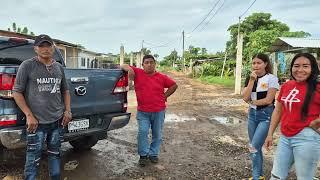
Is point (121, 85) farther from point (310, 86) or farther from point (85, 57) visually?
point (85, 57)

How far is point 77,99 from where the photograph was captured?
5227mm

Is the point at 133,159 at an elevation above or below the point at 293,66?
below

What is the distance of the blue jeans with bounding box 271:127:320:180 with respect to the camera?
3377mm

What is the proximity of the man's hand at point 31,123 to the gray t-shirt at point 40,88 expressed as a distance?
0.20ft

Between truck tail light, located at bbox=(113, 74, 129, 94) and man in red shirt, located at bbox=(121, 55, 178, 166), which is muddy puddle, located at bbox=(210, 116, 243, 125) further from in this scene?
truck tail light, located at bbox=(113, 74, 129, 94)

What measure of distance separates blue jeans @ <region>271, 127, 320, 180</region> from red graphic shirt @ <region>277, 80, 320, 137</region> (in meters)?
0.06

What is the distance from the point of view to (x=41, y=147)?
4273 mm

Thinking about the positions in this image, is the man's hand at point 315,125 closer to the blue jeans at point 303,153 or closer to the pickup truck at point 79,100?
the blue jeans at point 303,153

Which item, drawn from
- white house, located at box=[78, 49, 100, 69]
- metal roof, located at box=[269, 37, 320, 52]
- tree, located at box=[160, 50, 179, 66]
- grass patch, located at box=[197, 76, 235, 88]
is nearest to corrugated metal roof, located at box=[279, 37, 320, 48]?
metal roof, located at box=[269, 37, 320, 52]

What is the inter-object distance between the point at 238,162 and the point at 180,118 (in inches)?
192

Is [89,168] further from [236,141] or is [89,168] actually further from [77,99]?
[236,141]

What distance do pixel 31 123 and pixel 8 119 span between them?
1.66 ft

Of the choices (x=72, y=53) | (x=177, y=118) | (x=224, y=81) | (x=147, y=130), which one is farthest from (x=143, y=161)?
(x=72, y=53)

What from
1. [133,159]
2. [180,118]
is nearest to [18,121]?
[133,159]
